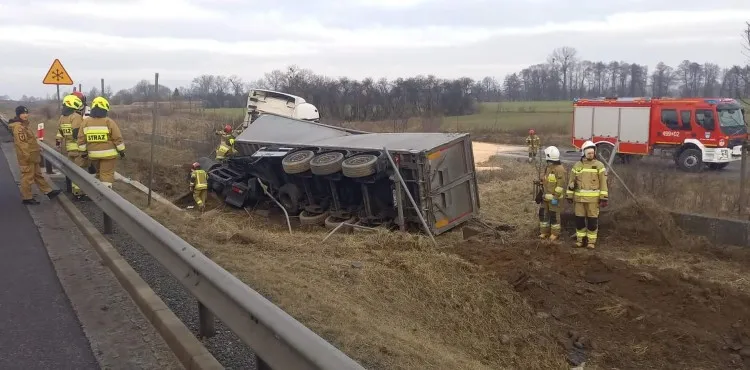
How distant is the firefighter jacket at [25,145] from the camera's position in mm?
9914

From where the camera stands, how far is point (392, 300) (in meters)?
6.12

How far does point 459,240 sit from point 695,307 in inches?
155

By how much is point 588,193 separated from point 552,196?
0.64m

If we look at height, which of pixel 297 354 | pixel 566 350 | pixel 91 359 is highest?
pixel 297 354

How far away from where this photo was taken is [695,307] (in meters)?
7.16

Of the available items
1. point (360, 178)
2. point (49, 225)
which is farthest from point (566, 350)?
point (49, 225)

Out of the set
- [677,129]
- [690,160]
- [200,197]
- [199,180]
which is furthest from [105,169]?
[677,129]

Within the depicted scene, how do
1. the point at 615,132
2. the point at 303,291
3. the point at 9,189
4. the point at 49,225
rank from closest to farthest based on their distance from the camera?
1. the point at 303,291
2. the point at 49,225
3. the point at 9,189
4. the point at 615,132

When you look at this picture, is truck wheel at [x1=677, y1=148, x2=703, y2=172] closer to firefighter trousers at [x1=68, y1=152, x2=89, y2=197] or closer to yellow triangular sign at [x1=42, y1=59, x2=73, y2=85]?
firefighter trousers at [x1=68, y1=152, x2=89, y2=197]

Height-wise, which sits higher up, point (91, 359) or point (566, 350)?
point (91, 359)

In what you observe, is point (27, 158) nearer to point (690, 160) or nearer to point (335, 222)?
point (335, 222)

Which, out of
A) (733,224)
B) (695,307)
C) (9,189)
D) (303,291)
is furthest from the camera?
(9,189)

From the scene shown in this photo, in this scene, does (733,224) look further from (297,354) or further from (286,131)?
(297,354)

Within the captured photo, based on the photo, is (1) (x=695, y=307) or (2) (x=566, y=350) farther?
(1) (x=695, y=307)
